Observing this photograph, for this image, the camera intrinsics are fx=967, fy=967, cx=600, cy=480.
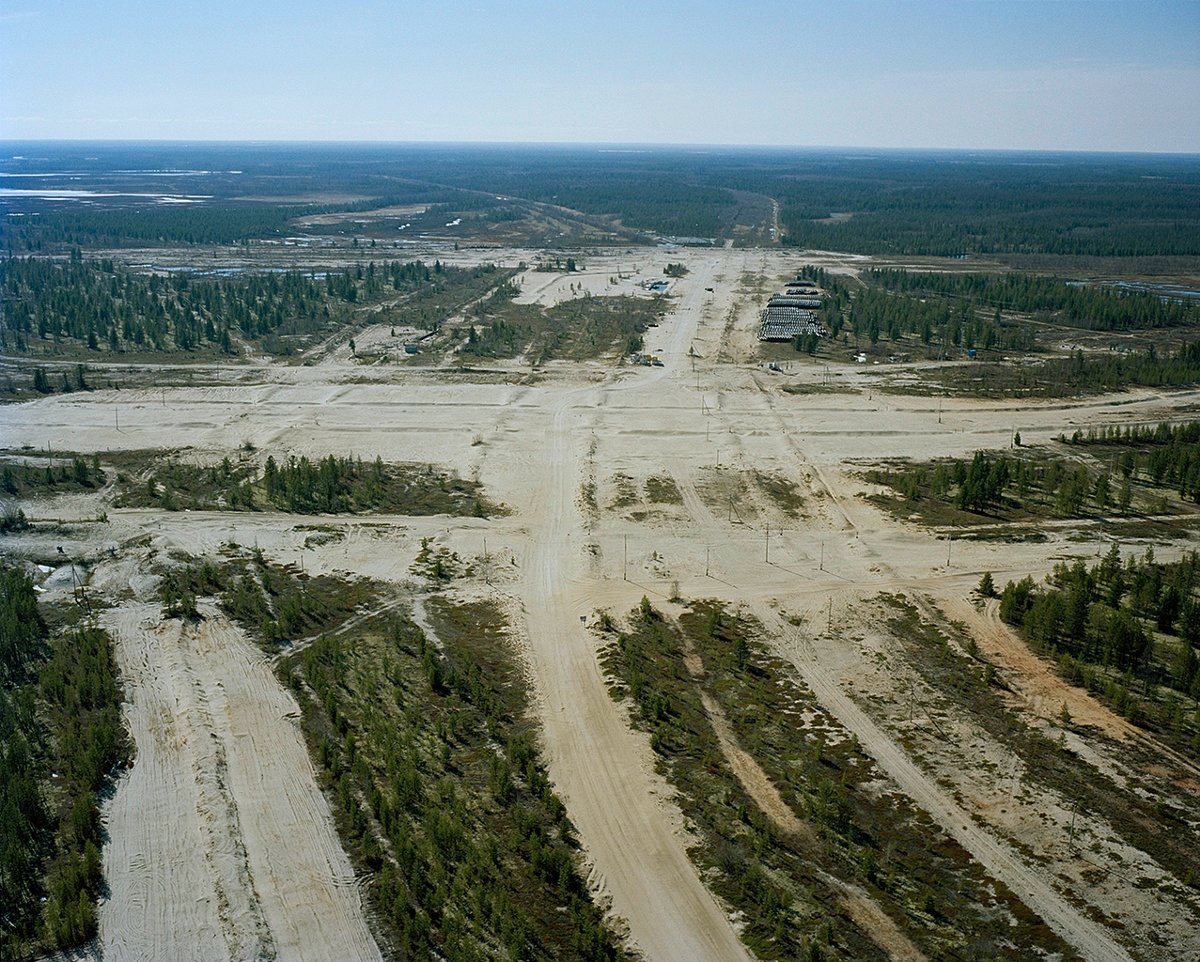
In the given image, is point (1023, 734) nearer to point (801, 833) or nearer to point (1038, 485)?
point (801, 833)

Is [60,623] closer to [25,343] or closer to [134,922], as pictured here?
[134,922]

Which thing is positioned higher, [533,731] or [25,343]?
[25,343]

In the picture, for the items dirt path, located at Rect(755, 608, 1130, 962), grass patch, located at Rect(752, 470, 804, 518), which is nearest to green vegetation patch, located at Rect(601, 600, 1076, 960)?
dirt path, located at Rect(755, 608, 1130, 962)

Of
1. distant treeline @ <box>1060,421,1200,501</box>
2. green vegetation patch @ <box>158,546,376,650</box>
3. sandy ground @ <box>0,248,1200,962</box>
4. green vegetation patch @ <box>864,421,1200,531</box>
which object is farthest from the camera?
distant treeline @ <box>1060,421,1200,501</box>

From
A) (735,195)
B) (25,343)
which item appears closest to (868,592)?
(25,343)

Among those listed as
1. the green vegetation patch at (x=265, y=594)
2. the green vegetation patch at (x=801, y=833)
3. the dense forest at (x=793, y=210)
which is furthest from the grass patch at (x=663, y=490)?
the dense forest at (x=793, y=210)

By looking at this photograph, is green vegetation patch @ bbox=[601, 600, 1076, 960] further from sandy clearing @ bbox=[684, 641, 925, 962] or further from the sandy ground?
the sandy ground
